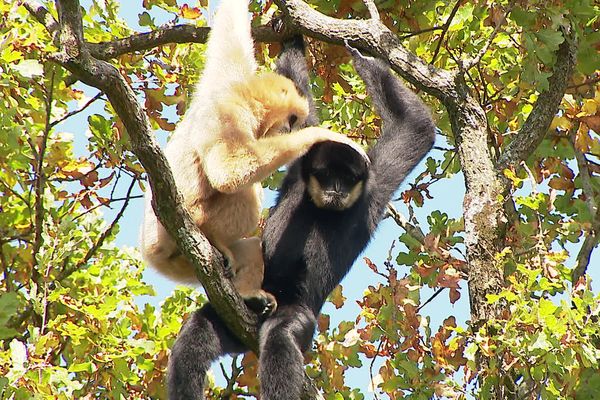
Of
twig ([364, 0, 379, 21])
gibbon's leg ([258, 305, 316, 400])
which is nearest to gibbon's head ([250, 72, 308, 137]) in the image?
twig ([364, 0, 379, 21])

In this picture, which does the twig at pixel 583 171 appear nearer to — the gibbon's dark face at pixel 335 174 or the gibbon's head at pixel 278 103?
the gibbon's dark face at pixel 335 174

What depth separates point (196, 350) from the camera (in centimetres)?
591

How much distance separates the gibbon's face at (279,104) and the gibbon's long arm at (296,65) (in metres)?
0.38

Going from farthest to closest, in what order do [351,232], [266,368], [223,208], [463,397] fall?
[351,232], [223,208], [266,368], [463,397]

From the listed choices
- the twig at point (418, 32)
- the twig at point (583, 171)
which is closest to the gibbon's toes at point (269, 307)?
the twig at point (418, 32)

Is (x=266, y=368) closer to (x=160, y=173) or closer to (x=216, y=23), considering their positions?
(x=160, y=173)

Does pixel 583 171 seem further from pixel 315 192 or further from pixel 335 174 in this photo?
pixel 315 192

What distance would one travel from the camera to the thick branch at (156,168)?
4.44 meters

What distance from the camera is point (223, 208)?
6.15 meters

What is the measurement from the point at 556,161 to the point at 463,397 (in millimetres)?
2883

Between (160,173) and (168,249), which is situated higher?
(168,249)

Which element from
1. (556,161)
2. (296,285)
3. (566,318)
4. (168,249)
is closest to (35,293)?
(168,249)

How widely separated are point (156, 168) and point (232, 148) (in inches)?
40.6

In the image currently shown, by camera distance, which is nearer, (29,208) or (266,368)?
(266,368)
